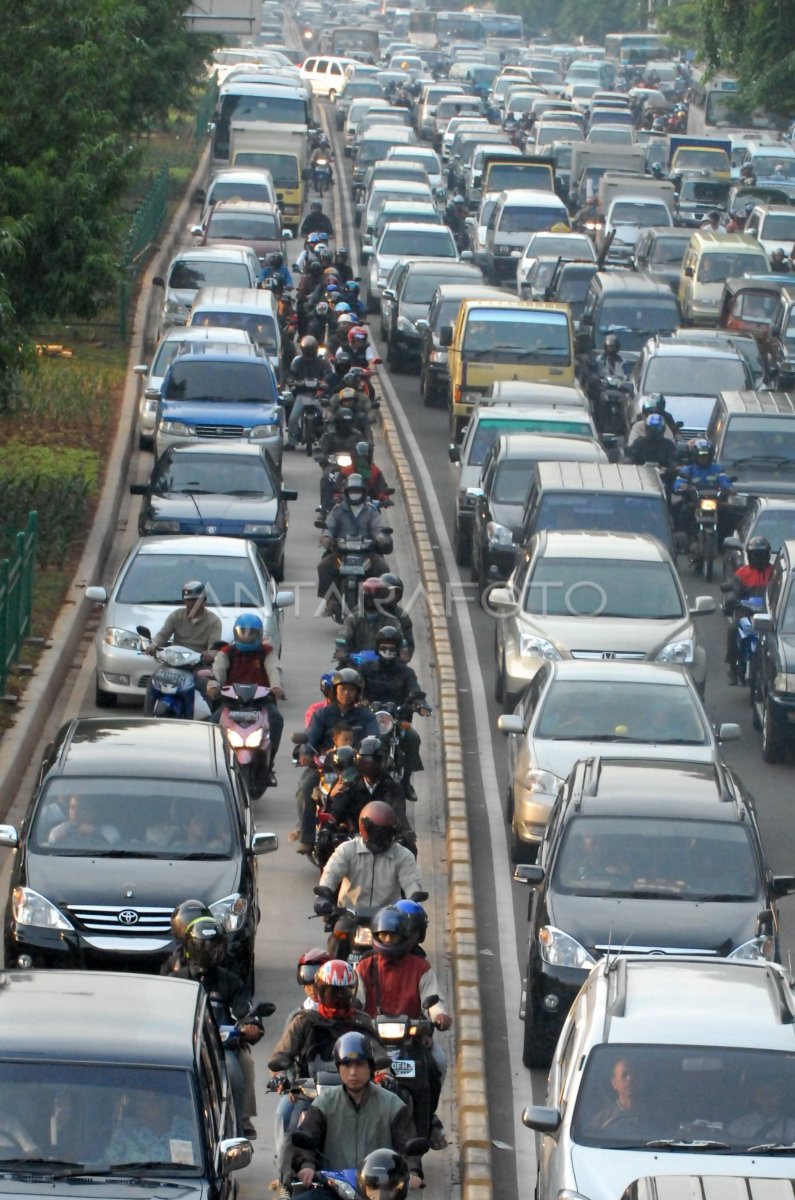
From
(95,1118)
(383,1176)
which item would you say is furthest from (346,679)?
(383,1176)

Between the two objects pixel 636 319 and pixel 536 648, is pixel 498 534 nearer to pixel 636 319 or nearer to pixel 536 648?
pixel 536 648

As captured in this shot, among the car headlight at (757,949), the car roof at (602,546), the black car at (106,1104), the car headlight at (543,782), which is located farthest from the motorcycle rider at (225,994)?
the car roof at (602,546)

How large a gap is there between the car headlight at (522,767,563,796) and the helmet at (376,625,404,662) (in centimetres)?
118

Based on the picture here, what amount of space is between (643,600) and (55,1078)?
1126 centimetres

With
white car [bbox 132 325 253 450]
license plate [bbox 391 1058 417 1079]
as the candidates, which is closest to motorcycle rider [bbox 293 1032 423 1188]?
license plate [bbox 391 1058 417 1079]

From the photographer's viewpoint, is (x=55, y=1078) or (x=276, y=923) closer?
(x=55, y=1078)

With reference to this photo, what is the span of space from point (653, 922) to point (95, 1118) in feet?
14.2

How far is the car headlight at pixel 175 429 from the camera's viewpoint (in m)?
27.1

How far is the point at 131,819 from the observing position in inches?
519

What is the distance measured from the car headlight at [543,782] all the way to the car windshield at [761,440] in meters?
11.8

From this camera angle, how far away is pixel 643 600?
19.6 meters

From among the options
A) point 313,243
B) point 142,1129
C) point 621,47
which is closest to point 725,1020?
point 142,1129

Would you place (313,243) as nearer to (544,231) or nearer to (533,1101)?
(544,231)

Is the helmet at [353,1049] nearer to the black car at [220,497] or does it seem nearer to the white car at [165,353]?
the black car at [220,497]
